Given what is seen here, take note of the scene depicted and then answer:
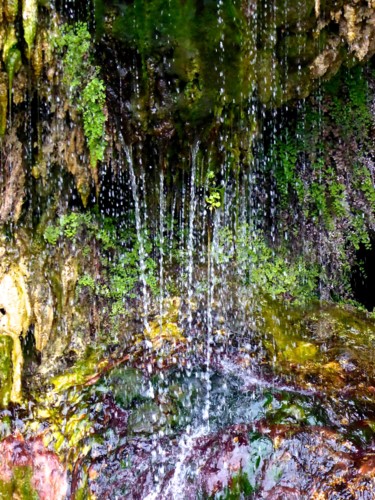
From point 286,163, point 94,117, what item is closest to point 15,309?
point 94,117

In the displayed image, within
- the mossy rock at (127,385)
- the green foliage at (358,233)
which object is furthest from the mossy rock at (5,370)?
the green foliage at (358,233)

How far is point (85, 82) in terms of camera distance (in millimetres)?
4316

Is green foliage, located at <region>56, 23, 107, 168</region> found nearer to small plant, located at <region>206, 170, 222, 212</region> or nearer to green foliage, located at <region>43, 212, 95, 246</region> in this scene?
green foliage, located at <region>43, 212, 95, 246</region>

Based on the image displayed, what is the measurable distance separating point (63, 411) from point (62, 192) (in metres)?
2.11

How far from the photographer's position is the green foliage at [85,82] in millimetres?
4219

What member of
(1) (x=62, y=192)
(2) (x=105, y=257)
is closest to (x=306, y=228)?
(2) (x=105, y=257)

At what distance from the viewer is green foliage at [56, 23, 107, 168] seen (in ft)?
13.8

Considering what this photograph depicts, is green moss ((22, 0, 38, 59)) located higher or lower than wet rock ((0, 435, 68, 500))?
higher

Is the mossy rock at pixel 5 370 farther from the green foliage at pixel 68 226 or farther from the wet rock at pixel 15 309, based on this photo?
the green foliage at pixel 68 226

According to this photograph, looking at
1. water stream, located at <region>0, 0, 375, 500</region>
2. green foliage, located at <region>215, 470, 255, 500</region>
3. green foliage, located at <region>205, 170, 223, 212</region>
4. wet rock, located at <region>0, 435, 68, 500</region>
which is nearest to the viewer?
green foliage, located at <region>215, 470, 255, 500</region>

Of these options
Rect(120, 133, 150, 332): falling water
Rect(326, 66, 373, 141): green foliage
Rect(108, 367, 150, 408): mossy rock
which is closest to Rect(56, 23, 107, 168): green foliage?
Rect(120, 133, 150, 332): falling water

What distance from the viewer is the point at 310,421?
3930 mm

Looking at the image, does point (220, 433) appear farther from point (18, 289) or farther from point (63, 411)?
point (18, 289)

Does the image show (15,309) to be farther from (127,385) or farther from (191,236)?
(191,236)
